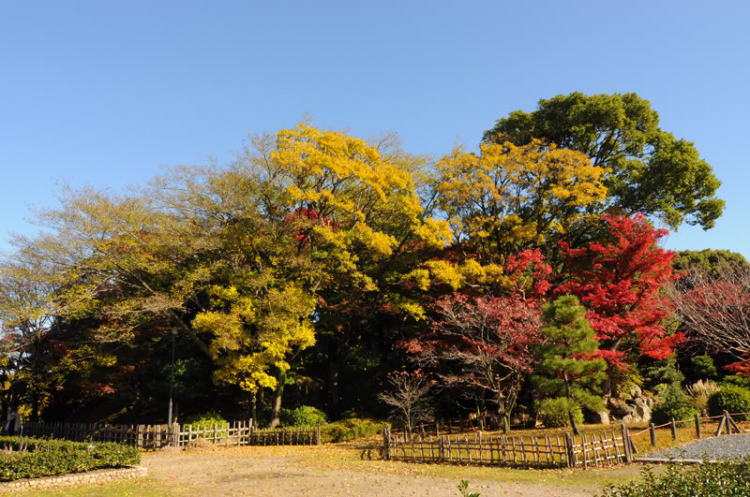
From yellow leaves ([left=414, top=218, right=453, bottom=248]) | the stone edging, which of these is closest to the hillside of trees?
yellow leaves ([left=414, top=218, right=453, bottom=248])

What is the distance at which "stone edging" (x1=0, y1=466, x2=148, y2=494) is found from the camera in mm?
11172

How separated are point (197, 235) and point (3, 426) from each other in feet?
49.9

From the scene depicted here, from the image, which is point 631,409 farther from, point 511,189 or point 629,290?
point 511,189

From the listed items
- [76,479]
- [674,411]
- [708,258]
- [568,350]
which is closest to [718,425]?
[674,411]

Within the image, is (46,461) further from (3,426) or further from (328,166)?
(3,426)

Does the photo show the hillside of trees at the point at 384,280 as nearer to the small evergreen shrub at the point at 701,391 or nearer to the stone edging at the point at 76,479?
the small evergreen shrub at the point at 701,391

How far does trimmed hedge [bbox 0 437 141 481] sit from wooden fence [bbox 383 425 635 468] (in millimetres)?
8051

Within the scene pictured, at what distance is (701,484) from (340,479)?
895 cm

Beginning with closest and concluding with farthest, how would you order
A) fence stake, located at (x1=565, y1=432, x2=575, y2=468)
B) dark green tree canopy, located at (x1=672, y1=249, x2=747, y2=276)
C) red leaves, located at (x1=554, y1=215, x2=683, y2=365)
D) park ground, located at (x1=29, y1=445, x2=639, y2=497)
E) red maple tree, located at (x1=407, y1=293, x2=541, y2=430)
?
park ground, located at (x1=29, y1=445, x2=639, y2=497), fence stake, located at (x1=565, y1=432, x2=575, y2=468), red maple tree, located at (x1=407, y1=293, x2=541, y2=430), red leaves, located at (x1=554, y1=215, x2=683, y2=365), dark green tree canopy, located at (x1=672, y1=249, x2=747, y2=276)

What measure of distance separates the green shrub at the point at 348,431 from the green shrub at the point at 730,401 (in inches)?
522

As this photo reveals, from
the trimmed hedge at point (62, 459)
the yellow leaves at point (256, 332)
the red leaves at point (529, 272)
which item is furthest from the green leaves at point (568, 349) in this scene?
the trimmed hedge at point (62, 459)

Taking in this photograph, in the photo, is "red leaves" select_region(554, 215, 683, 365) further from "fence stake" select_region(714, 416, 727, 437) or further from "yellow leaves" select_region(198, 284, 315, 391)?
"yellow leaves" select_region(198, 284, 315, 391)

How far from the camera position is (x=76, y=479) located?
1212 cm

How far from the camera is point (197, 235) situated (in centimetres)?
2191
